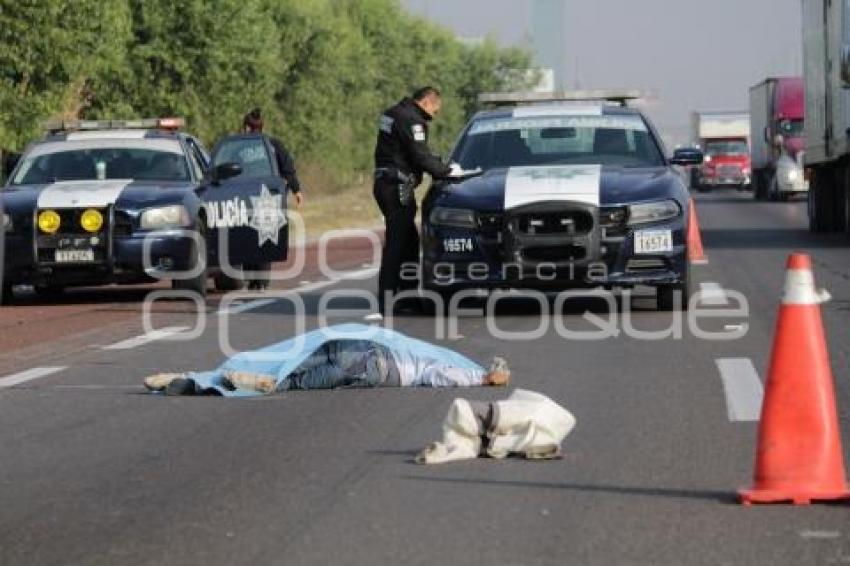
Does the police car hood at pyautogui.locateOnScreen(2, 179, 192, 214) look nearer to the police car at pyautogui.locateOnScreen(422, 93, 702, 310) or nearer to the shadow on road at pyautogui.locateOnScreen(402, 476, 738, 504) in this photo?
the police car at pyautogui.locateOnScreen(422, 93, 702, 310)

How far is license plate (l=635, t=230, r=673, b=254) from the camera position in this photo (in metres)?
16.3

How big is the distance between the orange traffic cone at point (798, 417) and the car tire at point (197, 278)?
11.6 metres

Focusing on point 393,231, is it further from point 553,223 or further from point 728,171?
point 728,171

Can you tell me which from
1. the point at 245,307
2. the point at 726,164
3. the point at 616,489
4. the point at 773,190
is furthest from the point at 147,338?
the point at 726,164

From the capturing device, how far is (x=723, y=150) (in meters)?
80.2

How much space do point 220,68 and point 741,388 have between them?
34581 mm

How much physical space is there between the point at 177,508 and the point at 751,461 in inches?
91.7

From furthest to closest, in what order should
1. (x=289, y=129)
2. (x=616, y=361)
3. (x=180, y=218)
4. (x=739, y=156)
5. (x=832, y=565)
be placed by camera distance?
(x=739, y=156) → (x=289, y=129) → (x=180, y=218) → (x=616, y=361) → (x=832, y=565)

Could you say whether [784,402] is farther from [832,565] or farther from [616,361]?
[616,361]

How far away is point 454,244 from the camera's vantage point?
1655 centimetres

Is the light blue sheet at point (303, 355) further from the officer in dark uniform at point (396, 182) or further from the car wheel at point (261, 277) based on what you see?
the car wheel at point (261, 277)

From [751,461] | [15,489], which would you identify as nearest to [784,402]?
[751,461]

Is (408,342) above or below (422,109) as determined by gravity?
below

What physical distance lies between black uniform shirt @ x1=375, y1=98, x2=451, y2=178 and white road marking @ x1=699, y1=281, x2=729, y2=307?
8.31ft
